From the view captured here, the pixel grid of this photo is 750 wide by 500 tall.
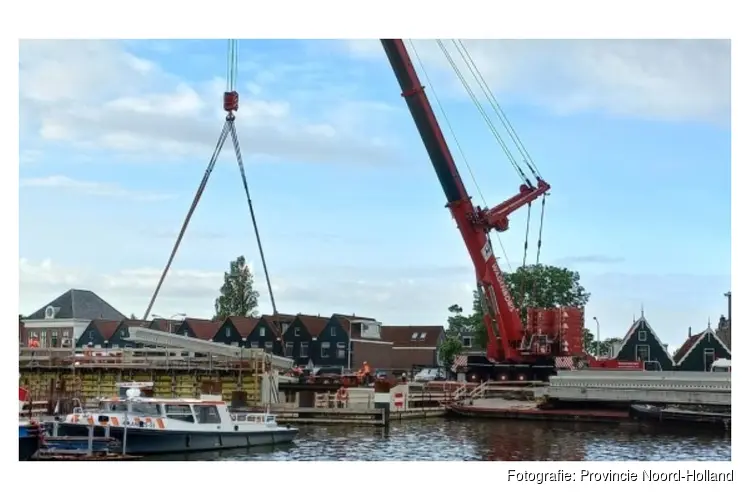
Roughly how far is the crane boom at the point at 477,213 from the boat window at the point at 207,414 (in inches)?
715

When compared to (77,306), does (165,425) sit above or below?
below

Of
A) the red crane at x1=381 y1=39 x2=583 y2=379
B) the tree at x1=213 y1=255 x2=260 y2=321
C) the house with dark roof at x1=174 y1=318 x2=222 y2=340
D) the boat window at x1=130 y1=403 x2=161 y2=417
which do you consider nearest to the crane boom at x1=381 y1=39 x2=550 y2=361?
the red crane at x1=381 y1=39 x2=583 y2=379

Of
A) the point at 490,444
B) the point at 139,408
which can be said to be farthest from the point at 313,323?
the point at 139,408

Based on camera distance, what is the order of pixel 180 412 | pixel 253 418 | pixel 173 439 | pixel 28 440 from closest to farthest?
1. pixel 28 440
2. pixel 173 439
3. pixel 180 412
4. pixel 253 418

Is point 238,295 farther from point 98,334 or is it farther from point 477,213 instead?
point 477,213

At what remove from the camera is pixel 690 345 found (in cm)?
5894

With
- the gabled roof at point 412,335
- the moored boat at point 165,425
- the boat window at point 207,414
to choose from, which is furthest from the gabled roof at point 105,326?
the boat window at point 207,414

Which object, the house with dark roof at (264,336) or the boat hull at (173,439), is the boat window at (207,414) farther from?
the house with dark roof at (264,336)

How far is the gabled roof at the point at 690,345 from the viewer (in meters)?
56.7

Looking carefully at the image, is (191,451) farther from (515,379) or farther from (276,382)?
(515,379)

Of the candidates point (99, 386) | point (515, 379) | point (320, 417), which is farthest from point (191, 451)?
point (515, 379)

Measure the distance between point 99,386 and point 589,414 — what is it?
1920 cm

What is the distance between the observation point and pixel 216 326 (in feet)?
Answer: 260

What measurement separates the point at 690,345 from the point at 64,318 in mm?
35841
